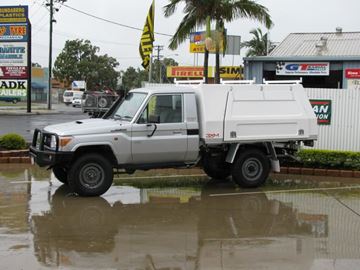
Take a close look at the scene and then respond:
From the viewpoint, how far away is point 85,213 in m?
8.35

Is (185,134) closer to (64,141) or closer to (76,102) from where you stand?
(64,141)

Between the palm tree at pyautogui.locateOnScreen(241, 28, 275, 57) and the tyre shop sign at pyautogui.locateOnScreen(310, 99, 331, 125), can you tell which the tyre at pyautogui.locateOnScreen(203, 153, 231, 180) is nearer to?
the tyre shop sign at pyautogui.locateOnScreen(310, 99, 331, 125)

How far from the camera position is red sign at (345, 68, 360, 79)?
71.2ft

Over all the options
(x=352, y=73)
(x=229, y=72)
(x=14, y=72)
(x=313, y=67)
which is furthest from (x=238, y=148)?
(x=229, y=72)

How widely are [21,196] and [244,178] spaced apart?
4.17 meters

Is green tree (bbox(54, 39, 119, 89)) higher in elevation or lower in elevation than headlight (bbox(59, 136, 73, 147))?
higher

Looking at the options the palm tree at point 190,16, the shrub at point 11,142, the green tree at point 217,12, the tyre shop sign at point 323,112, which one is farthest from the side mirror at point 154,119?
the green tree at point 217,12

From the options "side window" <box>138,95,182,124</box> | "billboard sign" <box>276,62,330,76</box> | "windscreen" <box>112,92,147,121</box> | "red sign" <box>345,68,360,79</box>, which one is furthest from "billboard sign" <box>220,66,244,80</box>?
"side window" <box>138,95,182,124</box>

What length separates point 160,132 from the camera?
990 centimetres

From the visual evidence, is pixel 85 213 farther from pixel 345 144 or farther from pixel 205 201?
pixel 345 144

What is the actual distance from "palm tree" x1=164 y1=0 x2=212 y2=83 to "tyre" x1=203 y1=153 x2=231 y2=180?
9101 millimetres

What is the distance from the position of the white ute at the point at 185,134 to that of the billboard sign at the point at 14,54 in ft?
83.8

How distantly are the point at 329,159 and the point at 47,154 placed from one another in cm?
659

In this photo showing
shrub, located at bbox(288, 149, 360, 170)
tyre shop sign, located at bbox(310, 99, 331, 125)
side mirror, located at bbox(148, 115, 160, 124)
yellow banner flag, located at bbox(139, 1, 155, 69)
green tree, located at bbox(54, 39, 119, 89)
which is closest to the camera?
side mirror, located at bbox(148, 115, 160, 124)
